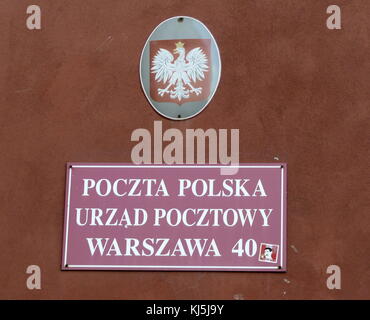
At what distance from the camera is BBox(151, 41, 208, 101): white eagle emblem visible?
7.63 m

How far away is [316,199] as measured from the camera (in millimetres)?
7379

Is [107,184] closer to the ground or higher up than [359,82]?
closer to the ground

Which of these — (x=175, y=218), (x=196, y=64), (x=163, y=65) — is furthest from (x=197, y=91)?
(x=175, y=218)

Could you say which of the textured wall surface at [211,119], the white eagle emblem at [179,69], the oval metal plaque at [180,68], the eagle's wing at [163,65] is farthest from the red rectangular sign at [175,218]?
the eagle's wing at [163,65]

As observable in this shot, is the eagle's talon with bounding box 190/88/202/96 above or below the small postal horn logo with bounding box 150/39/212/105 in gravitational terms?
below

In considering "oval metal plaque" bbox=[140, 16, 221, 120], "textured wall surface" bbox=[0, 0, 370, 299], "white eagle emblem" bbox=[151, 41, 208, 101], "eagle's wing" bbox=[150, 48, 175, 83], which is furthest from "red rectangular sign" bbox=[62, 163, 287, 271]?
"eagle's wing" bbox=[150, 48, 175, 83]

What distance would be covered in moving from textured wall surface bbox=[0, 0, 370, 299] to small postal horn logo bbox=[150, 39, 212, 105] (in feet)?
0.48

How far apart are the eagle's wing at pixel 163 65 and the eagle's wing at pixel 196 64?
143 mm

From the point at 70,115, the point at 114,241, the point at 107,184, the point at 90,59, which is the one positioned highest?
the point at 90,59

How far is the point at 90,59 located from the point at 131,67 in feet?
1.18

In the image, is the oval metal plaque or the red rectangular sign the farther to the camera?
the oval metal plaque

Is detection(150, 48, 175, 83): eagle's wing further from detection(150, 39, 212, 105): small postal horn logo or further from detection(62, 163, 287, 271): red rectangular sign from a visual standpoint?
detection(62, 163, 287, 271): red rectangular sign

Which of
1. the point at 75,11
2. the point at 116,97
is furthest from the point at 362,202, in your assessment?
the point at 75,11
